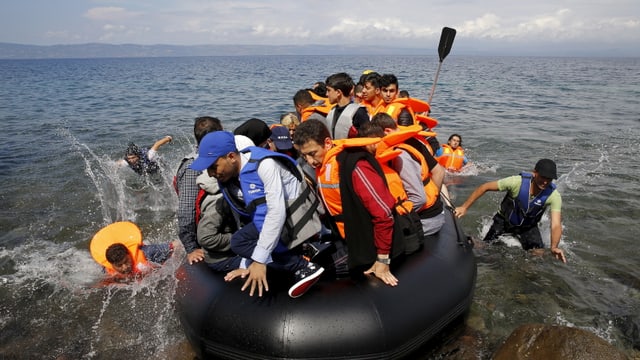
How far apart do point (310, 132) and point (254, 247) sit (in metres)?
1.06

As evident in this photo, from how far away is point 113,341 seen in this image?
185 inches

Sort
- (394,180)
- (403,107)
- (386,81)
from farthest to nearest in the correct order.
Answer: (386,81)
(403,107)
(394,180)

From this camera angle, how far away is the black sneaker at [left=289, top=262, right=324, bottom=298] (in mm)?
3393

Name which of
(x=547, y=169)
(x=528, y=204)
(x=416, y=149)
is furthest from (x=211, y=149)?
(x=528, y=204)

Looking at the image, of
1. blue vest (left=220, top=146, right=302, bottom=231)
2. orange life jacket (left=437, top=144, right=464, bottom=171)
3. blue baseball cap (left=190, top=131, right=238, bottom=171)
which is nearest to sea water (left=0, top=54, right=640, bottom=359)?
orange life jacket (left=437, top=144, right=464, bottom=171)

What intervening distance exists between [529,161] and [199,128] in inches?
419

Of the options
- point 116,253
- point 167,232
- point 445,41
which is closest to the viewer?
point 116,253

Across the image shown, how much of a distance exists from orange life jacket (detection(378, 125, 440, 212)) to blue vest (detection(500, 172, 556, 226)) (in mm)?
1710

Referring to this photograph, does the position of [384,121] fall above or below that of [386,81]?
below

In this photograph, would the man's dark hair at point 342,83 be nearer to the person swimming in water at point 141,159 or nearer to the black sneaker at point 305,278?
the black sneaker at point 305,278

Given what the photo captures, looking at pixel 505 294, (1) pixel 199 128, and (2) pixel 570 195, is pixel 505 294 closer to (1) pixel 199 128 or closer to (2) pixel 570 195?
(1) pixel 199 128

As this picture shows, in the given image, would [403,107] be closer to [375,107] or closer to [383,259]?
[375,107]

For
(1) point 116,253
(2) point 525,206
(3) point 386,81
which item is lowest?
(1) point 116,253

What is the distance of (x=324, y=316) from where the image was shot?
338 centimetres
